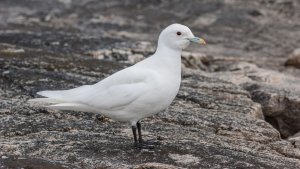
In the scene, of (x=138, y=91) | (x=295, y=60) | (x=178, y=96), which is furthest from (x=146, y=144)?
(x=295, y=60)

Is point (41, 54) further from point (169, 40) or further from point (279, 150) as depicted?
point (279, 150)

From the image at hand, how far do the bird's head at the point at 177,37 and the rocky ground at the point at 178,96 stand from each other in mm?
958

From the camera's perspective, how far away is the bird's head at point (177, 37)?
251 inches

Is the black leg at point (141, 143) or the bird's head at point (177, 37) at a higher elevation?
the bird's head at point (177, 37)

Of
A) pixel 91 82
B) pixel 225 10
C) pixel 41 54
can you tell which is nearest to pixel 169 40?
pixel 91 82

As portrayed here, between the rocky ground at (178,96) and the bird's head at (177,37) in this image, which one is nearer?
the rocky ground at (178,96)

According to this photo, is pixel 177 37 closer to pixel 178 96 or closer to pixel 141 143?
pixel 141 143

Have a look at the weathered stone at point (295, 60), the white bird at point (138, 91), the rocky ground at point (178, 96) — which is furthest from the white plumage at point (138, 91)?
the weathered stone at point (295, 60)

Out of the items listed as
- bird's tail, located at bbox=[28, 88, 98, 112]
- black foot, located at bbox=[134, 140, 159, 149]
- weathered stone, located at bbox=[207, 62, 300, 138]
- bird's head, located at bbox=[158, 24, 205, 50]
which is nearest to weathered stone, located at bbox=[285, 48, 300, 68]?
weathered stone, located at bbox=[207, 62, 300, 138]

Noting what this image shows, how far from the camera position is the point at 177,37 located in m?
6.43

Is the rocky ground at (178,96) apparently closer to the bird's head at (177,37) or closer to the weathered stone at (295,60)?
the weathered stone at (295,60)

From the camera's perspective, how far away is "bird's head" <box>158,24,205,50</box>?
6.38 meters

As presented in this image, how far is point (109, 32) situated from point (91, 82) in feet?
18.1

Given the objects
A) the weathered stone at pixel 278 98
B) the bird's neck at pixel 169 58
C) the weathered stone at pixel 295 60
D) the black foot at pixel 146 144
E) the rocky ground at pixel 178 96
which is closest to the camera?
the rocky ground at pixel 178 96
